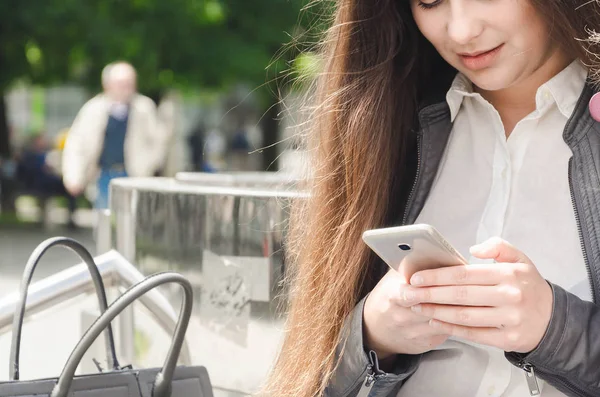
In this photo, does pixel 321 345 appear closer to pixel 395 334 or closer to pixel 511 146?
pixel 395 334

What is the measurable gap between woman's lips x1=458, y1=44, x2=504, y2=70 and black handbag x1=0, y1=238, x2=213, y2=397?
688 mm

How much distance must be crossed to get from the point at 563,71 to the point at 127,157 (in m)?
6.71

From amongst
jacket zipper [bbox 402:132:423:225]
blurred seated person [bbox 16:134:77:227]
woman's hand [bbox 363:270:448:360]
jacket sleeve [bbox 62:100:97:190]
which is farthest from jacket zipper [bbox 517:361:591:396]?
blurred seated person [bbox 16:134:77:227]

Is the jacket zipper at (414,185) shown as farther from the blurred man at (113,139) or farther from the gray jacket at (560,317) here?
the blurred man at (113,139)

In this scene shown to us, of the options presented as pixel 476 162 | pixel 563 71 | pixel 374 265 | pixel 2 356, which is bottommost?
pixel 2 356

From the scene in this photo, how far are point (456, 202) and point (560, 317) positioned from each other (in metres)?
0.39

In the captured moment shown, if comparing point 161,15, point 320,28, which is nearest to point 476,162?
point 320,28

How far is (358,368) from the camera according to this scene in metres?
1.89

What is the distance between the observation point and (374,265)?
201 cm

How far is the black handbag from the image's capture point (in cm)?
186

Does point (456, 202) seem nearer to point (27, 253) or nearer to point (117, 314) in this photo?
point (117, 314)

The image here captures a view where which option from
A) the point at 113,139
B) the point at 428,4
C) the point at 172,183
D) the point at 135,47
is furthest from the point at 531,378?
the point at 135,47

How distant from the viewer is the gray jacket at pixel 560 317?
65.0 inches

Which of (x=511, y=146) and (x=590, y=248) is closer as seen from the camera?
(x=590, y=248)
